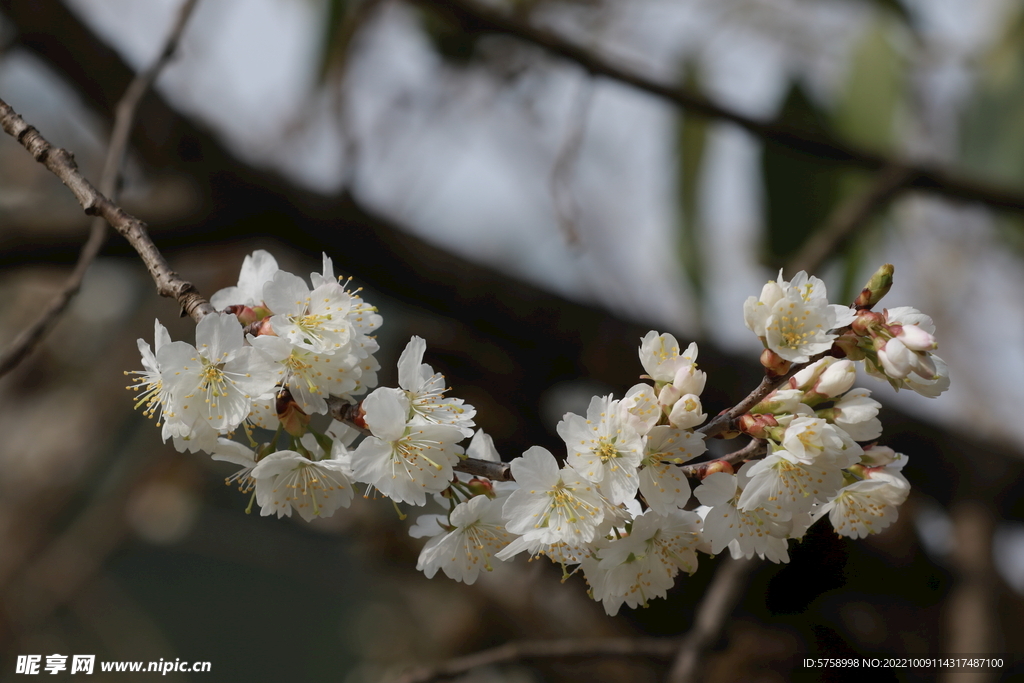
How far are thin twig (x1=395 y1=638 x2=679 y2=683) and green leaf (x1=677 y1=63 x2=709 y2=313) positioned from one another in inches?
50.9

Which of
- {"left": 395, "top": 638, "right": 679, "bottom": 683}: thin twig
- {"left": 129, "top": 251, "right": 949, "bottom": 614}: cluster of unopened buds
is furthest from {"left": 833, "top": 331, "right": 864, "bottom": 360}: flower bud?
{"left": 395, "top": 638, "right": 679, "bottom": 683}: thin twig

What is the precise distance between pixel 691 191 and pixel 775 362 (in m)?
1.83

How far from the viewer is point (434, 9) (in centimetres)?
178

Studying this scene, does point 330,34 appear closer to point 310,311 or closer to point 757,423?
point 310,311

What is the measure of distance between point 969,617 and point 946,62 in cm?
218

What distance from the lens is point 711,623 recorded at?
1.30 m

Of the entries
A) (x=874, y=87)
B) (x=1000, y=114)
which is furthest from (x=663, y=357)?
(x=1000, y=114)

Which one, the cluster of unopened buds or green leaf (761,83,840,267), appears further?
green leaf (761,83,840,267)

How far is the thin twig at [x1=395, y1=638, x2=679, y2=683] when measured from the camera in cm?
97

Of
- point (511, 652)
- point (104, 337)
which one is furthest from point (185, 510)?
point (511, 652)

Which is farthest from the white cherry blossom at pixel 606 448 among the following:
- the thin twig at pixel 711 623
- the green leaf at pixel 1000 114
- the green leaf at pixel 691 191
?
the green leaf at pixel 1000 114

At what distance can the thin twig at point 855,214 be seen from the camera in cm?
177

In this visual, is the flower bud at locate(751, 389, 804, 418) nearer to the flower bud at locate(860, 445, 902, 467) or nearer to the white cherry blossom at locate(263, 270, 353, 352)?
the flower bud at locate(860, 445, 902, 467)

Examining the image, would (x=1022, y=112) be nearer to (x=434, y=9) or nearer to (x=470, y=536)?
(x=434, y=9)
